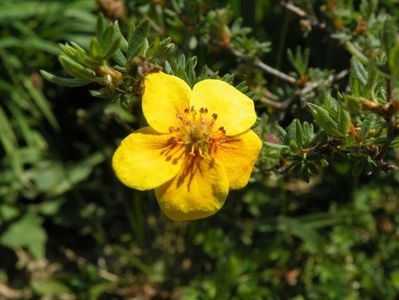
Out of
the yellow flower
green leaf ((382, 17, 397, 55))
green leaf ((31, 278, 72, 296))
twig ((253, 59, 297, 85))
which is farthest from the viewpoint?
green leaf ((31, 278, 72, 296))

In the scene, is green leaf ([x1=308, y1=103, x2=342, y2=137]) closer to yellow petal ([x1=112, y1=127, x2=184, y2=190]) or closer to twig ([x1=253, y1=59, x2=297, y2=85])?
yellow petal ([x1=112, y1=127, x2=184, y2=190])

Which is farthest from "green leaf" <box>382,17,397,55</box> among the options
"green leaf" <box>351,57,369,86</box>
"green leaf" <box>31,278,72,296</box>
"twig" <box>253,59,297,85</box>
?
"green leaf" <box>31,278,72,296</box>

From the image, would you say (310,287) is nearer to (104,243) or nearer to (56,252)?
(104,243)

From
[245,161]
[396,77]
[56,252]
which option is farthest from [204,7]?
[56,252]

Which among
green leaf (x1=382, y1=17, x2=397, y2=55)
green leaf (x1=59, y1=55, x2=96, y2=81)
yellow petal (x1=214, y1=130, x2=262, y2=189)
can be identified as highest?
green leaf (x1=382, y1=17, x2=397, y2=55)

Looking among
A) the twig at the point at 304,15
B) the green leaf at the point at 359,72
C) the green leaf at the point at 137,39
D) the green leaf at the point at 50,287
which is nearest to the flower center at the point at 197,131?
the green leaf at the point at 137,39

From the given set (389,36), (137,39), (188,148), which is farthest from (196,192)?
(389,36)

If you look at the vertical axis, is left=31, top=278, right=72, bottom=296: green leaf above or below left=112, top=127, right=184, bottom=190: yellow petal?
below

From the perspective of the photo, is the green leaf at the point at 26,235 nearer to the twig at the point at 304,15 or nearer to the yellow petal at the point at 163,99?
the twig at the point at 304,15
